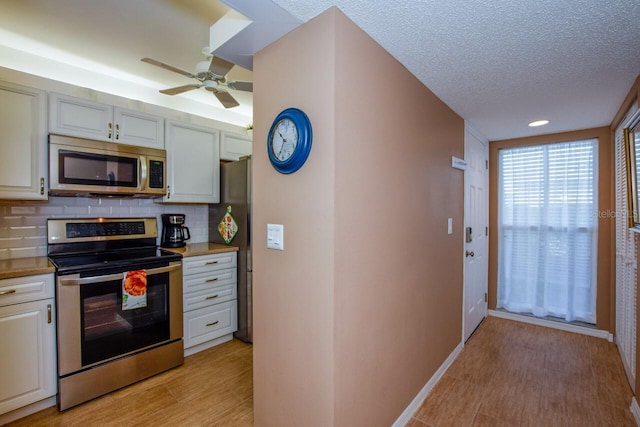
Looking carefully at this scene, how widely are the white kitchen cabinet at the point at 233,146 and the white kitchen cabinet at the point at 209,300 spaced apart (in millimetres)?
1082

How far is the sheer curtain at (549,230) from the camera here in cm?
313

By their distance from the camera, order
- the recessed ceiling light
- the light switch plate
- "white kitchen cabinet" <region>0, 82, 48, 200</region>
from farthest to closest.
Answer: the recessed ceiling light < "white kitchen cabinet" <region>0, 82, 48, 200</region> < the light switch plate

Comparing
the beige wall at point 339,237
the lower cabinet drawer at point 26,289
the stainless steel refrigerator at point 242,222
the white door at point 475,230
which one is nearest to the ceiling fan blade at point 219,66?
the beige wall at point 339,237

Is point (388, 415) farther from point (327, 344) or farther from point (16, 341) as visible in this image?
point (16, 341)

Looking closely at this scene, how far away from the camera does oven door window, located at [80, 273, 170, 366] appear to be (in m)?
2.04

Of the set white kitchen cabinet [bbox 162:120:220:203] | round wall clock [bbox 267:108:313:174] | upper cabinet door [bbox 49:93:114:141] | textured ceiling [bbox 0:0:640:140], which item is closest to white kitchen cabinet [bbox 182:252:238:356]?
white kitchen cabinet [bbox 162:120:220:203]

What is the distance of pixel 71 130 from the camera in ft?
7.47

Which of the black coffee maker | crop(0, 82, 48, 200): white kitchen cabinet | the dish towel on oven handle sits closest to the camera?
crop(0, 82, 48, 200): white kitchen cabinet

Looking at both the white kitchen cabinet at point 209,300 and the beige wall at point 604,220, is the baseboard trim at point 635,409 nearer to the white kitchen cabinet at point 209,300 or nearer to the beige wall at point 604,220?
the beige wall at point 604,220

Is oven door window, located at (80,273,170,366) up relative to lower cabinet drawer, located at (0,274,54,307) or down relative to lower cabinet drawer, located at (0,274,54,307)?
down

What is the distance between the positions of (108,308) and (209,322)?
89 centimetres

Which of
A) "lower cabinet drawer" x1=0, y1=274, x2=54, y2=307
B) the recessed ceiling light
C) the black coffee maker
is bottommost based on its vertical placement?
"lower cabinet drawer" x1=0, y1=274, x2=54, y2=307

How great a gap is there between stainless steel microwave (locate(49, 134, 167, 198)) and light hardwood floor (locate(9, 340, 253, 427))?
1503mm

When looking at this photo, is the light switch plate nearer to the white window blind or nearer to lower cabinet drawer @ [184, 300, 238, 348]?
lower cabinet drawer @ [184, 300, 238, 348]
